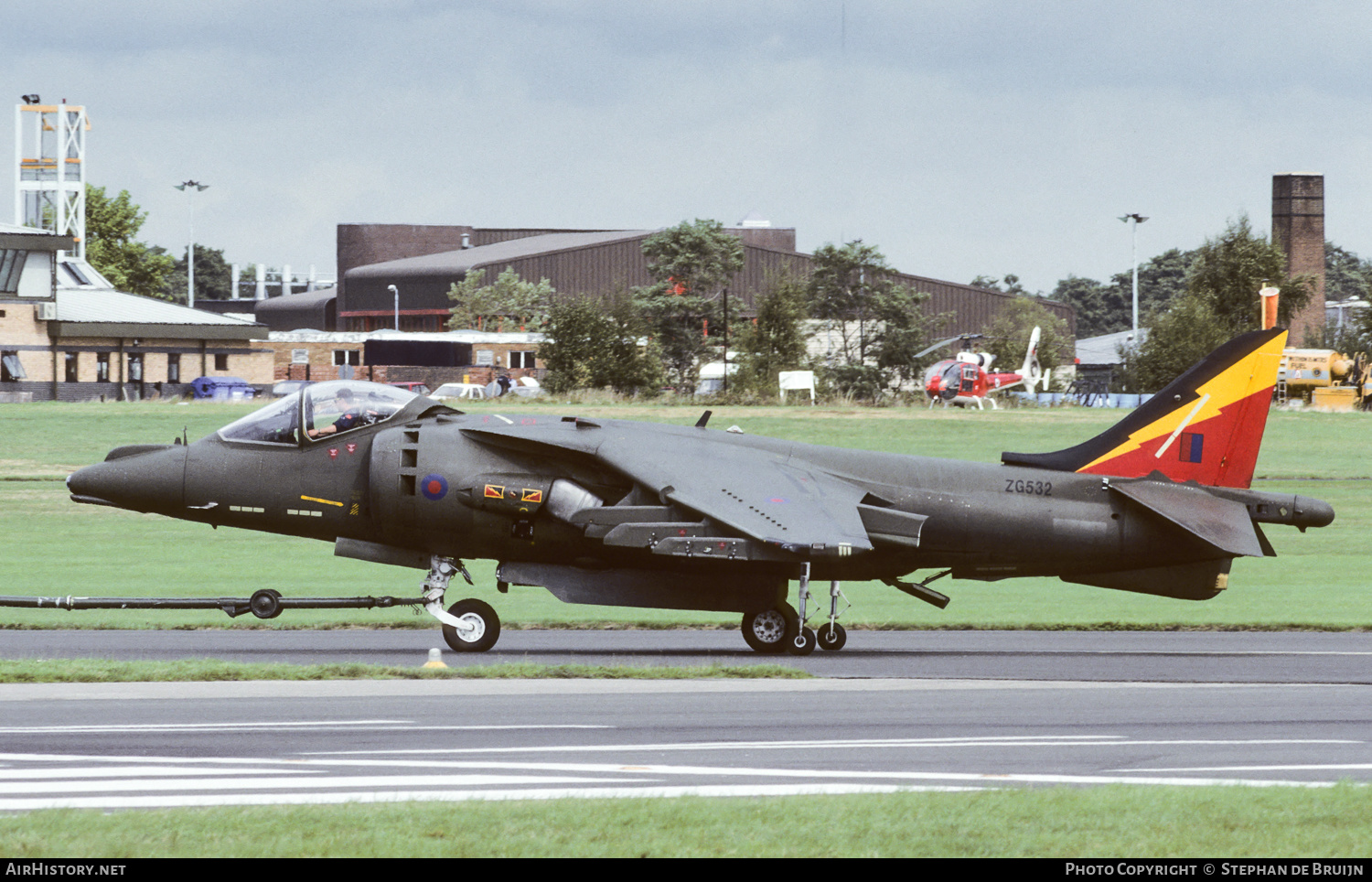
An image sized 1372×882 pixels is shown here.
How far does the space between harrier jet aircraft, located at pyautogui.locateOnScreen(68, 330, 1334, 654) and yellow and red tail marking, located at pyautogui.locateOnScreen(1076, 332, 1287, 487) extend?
0.02m

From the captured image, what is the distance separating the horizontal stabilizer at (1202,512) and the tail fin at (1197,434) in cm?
41

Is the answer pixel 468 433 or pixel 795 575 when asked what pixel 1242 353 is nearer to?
pixel 795 575

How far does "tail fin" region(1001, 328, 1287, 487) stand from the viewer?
20.4m

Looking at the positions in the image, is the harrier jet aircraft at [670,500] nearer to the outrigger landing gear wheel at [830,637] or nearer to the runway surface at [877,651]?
the outrigger landing gear wheel at [830,637]

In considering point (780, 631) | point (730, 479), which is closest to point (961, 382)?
point (780, 631)

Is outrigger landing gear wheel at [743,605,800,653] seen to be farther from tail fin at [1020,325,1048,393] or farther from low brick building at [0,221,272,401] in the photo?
tail fin at [1020,325,1048,393]

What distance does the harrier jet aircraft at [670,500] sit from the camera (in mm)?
19203

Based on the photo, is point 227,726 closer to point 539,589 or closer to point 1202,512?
point 1202,512

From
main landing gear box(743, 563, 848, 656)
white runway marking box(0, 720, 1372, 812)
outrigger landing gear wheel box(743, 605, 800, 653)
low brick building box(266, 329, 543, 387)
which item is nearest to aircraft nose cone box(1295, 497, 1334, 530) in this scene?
Result: main landing gear box(743, 563, 848, 656)

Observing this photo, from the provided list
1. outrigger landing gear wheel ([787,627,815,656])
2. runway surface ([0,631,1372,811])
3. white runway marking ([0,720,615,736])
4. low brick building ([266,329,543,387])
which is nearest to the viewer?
runway surface ([0,631,1372,811])

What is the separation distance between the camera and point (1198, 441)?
66.9ft

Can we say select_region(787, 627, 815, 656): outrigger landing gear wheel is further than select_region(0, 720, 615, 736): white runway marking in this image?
Yes

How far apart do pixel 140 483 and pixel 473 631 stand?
4.58m

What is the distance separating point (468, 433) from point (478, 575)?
13.6 meters
